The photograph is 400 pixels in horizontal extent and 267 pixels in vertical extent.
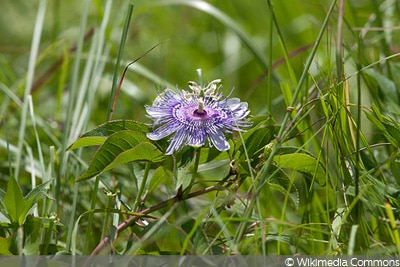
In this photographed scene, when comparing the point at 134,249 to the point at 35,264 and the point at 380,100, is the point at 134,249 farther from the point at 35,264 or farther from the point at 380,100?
the point at 380,100

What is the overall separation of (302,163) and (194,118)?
0.17 metres

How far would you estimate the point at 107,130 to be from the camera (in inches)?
44.7

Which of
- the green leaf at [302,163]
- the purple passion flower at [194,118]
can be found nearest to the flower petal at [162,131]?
the purple passion flower at [194,118]

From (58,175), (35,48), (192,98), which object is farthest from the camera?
(35,48)

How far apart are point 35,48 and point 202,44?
119 cm

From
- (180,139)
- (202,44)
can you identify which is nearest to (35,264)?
(180,139)

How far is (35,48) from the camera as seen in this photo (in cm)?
182

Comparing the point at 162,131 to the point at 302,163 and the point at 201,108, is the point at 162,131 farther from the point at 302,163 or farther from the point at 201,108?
the point at 302,163

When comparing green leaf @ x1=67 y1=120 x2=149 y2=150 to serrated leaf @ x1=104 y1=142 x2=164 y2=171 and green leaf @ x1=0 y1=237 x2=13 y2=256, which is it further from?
green leaf @ x1=0 y1=237 x2=13 y2=256

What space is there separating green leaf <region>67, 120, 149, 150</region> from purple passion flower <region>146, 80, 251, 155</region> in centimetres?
3

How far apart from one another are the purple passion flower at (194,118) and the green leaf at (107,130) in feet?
0.08

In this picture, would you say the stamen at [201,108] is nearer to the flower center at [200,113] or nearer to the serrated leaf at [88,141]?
the flower center at [200,113]

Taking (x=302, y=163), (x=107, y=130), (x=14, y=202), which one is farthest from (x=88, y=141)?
(x=302, y=163)

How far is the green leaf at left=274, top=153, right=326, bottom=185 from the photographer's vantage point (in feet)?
3.68
